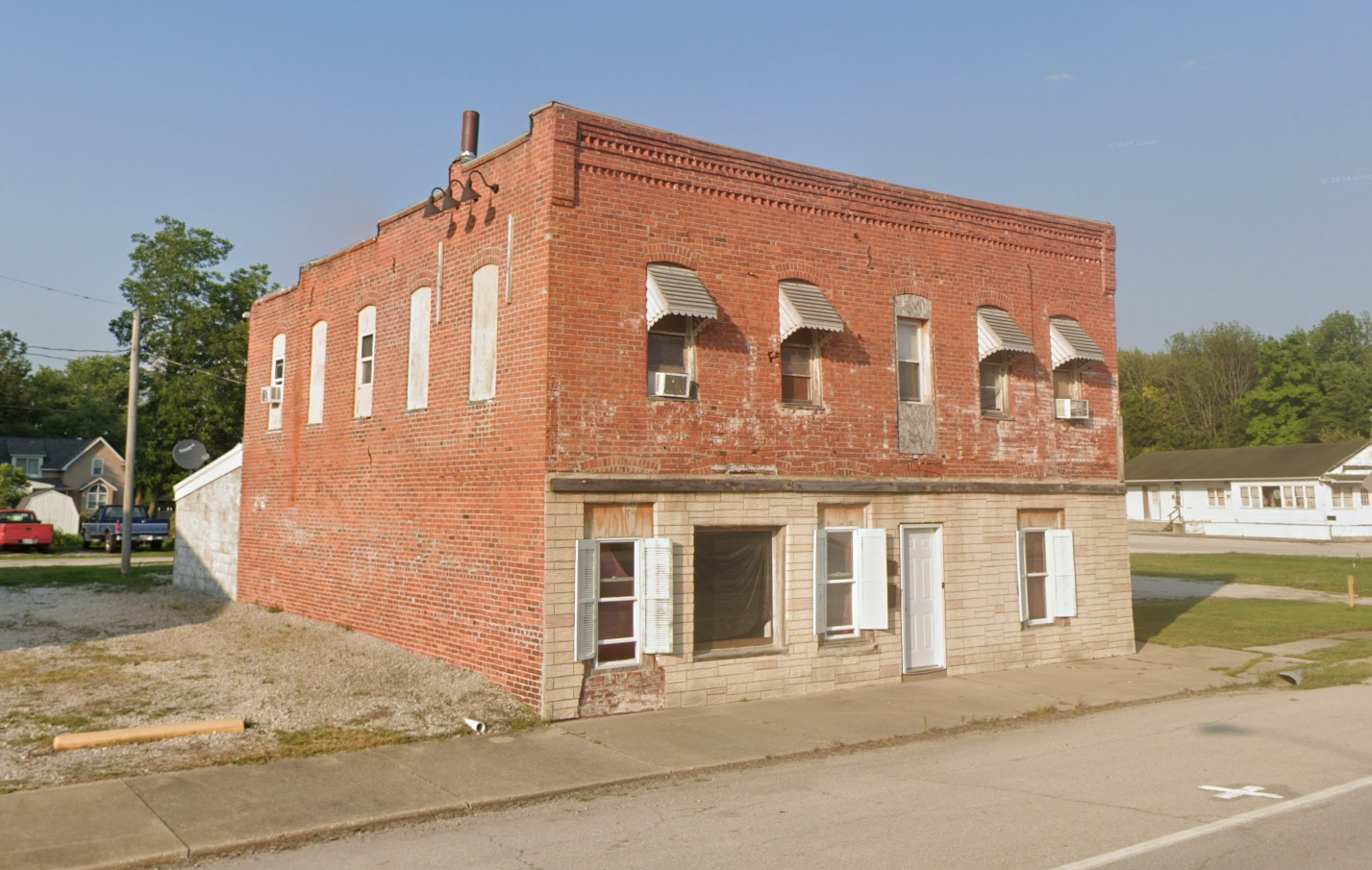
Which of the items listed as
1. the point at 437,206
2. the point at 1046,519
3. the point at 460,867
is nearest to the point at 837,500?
the point at 1046,519

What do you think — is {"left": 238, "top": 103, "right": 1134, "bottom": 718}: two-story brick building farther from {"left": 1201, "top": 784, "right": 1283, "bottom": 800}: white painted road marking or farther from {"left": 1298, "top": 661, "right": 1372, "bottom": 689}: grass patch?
{"left": 1201, "top": 784, "right": 1283, "bottom": 800}: white painted road marking

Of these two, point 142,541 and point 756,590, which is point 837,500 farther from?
point 142,541

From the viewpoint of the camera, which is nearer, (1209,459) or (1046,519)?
(1046,519)

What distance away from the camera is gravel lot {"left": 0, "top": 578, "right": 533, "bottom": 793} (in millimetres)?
8898

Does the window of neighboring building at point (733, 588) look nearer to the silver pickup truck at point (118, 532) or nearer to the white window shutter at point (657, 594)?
the white window shutter at point (657, 594)

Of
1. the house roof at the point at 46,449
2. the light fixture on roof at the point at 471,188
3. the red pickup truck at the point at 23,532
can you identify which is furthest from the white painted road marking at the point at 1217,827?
the house roof at the point at 46,449

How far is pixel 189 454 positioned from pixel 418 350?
11182mm

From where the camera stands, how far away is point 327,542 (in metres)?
16.0

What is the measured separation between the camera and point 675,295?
11.9 meters

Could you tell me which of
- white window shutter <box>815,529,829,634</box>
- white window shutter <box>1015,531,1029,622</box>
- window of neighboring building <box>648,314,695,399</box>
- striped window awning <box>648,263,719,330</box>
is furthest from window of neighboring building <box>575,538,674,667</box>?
white window shutter <box>1015,531,1029,622</box>

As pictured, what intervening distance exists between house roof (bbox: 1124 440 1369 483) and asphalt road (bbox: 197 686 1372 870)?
151ft

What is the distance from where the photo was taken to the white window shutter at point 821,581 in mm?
12866

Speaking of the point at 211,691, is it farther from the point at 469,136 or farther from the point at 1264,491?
the point at 1264,491

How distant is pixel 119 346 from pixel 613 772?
167 ft
